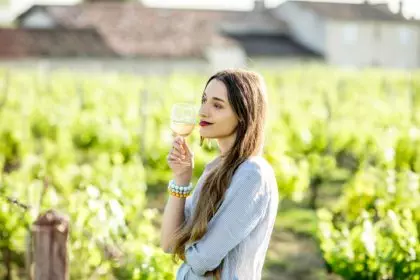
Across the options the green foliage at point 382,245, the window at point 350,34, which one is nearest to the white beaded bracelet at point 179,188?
the green foliage at point 382,245

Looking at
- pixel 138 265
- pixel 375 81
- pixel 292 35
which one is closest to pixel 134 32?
pixel 292 35

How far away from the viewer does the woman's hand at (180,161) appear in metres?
2.43

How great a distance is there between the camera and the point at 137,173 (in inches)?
264

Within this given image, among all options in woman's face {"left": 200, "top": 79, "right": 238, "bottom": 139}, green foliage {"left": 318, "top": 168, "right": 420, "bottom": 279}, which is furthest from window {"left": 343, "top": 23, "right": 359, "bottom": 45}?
woman's face {"left": 200, "top": 79, "right": 238, "bottom": 139}

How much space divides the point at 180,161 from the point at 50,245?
3.07 feet

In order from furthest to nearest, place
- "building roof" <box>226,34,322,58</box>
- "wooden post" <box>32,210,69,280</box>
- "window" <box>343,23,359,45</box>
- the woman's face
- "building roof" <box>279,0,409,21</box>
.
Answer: "building roof" <box>279,0,409,21</box> → "window" <box>343,23,359,45</box> → "building roof" <box>226,34,322,58</box> → "wooden post" <box>32,210,69,280</box> → the woman's face

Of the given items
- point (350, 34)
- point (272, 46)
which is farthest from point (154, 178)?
point (350, 34)

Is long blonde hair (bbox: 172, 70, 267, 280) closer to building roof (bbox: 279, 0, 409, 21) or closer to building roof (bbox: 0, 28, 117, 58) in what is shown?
building roof (bbox: 0, 28, 117, 58)

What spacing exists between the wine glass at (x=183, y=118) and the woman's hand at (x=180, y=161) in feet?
0.11

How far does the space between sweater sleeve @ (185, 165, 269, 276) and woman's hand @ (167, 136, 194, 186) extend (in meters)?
0.17

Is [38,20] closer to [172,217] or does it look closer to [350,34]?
[350,34]

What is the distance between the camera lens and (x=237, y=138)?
7.93 ft

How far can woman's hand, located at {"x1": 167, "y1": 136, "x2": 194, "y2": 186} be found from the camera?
7.98 feet

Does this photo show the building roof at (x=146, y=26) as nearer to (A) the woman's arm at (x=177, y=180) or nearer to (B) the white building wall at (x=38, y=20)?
(B) the white building wall at (x=38, y=20)
